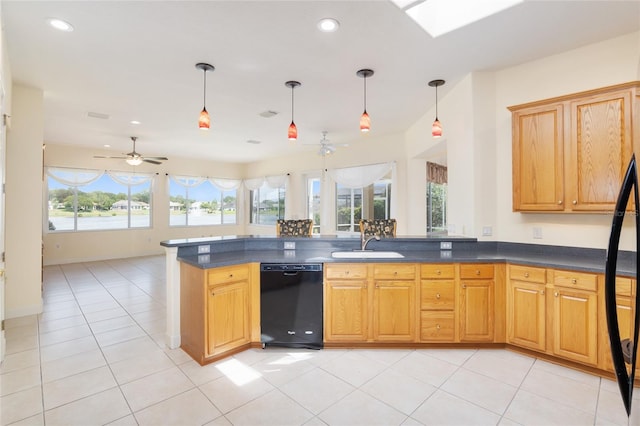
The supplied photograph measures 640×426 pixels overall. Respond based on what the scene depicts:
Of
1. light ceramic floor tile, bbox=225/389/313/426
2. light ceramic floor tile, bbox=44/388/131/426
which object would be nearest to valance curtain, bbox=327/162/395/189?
light ceramic floor tile, bbox=225/389/313/426

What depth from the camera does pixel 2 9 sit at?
7.04 ft

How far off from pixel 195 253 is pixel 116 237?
587 centimetres

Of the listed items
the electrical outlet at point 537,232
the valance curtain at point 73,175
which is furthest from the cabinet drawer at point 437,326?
the valance curtain at point 73,175

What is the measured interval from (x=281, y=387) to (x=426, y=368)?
1207 millimetres

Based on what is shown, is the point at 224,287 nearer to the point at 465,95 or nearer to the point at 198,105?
the point at 198,105

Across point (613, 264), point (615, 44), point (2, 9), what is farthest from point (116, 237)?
point (615, 44)

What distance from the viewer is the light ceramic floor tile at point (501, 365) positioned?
7.61 ft

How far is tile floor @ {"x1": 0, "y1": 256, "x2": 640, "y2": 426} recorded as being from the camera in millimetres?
1883

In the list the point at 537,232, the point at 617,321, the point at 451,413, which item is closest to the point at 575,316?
the point at 537,232

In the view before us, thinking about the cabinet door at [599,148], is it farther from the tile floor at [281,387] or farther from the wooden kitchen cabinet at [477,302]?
the tile floor at [281,387]

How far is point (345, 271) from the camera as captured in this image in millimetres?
2789


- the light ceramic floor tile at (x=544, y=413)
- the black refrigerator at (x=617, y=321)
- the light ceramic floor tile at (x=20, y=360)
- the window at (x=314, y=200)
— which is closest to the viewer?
the black refrigerator at (x=617, y=321)

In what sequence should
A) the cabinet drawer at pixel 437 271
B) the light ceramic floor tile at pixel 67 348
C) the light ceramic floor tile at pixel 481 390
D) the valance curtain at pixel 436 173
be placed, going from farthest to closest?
1. the valance curtain at pixel 436 173
2. the cabinet drawer at pixel 437 271
3. the light ceramic floor tile at pixel 67 348
4. the light ceramic floor tile at pixel 481 390

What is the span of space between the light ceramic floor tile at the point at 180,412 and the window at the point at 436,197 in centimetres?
499
